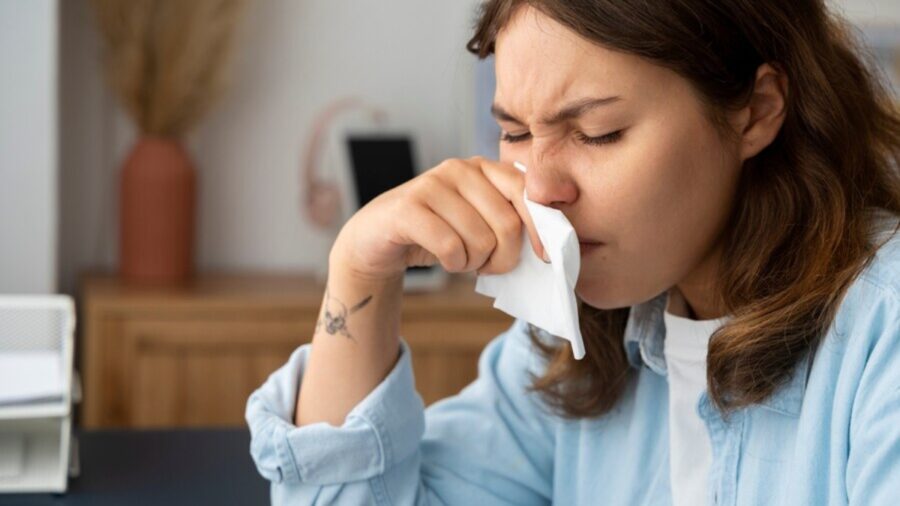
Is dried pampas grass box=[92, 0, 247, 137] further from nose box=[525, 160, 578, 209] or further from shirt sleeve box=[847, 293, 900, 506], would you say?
shirt sleeve box=[847, 293, 900, 506]

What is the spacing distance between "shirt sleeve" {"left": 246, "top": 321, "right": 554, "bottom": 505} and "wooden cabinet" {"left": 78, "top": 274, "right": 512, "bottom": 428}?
144 centimetres

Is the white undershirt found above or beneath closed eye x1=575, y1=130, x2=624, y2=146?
beneath

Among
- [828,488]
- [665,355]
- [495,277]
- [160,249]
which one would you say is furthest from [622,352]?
[160,249]

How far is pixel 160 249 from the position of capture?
3166mm

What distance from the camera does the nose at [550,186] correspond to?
1.13m

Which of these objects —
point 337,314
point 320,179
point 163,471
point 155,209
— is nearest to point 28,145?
point 155,209

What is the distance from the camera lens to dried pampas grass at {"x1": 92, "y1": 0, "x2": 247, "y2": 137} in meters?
3.10

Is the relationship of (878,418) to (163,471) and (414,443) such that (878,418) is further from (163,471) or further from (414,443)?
(163,471)

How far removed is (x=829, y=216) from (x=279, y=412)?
62 centimetres

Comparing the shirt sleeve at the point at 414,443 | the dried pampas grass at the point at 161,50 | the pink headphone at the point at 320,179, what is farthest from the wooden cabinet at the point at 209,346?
the shirt sleeve at the point at 414,443

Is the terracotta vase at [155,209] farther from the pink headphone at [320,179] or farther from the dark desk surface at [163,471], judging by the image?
the dark desk surface at [163,471]

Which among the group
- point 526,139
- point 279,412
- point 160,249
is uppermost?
point 526,139

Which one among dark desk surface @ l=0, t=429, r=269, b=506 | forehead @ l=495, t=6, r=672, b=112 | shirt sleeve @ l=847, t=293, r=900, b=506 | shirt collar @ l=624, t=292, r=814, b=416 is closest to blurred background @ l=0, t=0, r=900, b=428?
dark desk surface @ l=0, t=429, r=269, b=506

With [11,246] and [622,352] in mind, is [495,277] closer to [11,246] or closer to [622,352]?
[622,352]
